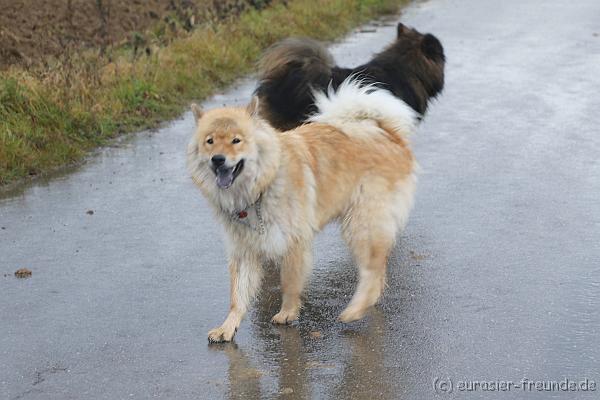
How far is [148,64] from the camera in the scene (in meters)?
Result: 11.8

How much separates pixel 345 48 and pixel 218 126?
881cm

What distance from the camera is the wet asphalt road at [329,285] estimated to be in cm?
521

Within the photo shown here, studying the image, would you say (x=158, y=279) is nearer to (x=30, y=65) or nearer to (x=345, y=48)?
(x=30, y=65)

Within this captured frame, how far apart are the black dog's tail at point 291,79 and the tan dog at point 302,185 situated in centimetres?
167

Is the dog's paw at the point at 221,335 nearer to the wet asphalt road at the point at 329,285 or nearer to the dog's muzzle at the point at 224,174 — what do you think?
the wet asphalt road at the point at 329,285

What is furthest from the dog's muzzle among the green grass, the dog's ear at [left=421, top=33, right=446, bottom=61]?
the dog's ear at [left=421, top=33, right=446, bottom=61]

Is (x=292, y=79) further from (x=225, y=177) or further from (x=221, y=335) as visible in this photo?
(x=221, y=335)

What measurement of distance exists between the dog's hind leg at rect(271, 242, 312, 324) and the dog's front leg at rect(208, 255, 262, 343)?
168 mm

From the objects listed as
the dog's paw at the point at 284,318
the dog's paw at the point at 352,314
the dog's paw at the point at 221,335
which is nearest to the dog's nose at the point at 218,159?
the dog's paw at the point at 221,335

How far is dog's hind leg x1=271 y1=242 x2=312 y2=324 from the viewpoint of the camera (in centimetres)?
582

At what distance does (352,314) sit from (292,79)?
3007mm

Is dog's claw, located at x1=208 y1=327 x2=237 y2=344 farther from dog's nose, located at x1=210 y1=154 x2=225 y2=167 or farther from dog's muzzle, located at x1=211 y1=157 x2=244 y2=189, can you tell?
dog's nose, located at x1=210 y1=154 x2=225 y2=167

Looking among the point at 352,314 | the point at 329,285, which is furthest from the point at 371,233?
the point at 329,285

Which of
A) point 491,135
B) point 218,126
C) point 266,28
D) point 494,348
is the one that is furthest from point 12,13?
point 494,348
